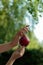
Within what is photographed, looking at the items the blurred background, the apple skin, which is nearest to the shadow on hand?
the blurred background

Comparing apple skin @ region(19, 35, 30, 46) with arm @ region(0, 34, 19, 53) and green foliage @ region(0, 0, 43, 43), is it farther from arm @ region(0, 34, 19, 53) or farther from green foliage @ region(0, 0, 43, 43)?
green foliage @ region(0, 0, 43, 43)

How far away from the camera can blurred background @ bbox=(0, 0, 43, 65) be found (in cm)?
735

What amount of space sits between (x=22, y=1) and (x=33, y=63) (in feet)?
7.10

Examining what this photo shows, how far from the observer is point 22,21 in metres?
11.2

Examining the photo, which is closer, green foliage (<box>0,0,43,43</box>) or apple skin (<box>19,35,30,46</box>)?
apple skin (<box>19,35,30,46</box>)

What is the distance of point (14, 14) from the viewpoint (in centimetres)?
1069

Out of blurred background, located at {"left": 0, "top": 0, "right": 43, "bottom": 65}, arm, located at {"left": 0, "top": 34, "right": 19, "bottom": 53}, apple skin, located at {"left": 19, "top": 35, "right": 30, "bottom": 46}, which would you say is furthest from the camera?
blurred background, located at {"left": 0, "top": 0, "right": 43, "bottom": 65}

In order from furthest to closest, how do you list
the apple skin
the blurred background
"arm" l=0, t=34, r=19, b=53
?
the blurred background, the apple skin, "arm" l=0, t=34, r=19, b=53

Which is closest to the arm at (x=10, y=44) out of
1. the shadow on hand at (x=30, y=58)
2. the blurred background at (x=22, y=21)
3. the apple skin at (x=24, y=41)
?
the apple skin at (x=24, y=41)

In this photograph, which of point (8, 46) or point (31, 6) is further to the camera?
point (31, 6)

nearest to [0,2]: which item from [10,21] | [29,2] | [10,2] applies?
[10,2]

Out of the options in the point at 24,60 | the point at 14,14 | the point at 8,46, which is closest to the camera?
the point at 8,46

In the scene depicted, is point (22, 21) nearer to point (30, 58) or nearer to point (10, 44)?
point (30, 58)

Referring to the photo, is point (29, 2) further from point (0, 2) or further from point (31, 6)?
point (0, 2)
